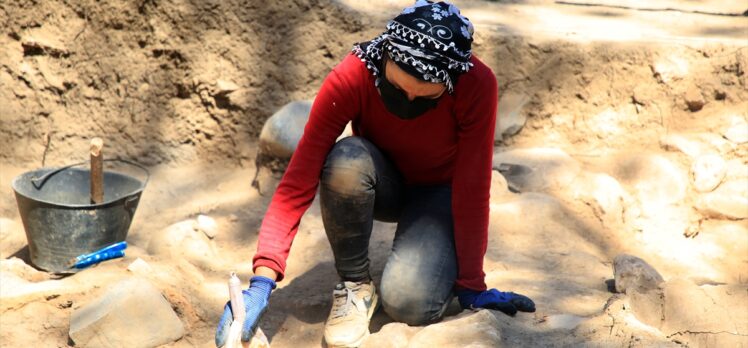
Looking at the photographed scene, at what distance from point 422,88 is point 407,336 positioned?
838 millimetres

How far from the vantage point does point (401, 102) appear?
9.44 ft

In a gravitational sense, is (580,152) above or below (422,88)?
below

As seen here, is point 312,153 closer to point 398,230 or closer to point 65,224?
point 398,230

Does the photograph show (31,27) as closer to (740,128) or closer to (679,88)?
(679,88)

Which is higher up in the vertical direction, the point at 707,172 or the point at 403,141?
the point at 403,141

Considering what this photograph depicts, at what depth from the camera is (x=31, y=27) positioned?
15.1ft

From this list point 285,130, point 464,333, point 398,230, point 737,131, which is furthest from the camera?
point 737,131

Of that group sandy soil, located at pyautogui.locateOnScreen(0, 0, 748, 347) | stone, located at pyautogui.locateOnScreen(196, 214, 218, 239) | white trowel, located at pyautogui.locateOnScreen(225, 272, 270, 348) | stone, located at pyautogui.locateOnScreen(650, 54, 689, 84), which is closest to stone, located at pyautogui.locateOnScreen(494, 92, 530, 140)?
sandy soil, located at pyautogui.locateOnScreen(0, 0, 748, 347)

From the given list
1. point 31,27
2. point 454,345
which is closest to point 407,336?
point 454,345

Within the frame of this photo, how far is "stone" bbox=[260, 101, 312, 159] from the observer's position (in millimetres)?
4484

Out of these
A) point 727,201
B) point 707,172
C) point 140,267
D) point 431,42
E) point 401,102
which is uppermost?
point 431,42

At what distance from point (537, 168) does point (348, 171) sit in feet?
6.04

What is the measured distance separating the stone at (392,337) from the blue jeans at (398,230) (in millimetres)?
110

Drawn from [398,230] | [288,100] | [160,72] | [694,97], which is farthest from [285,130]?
[694,97]
